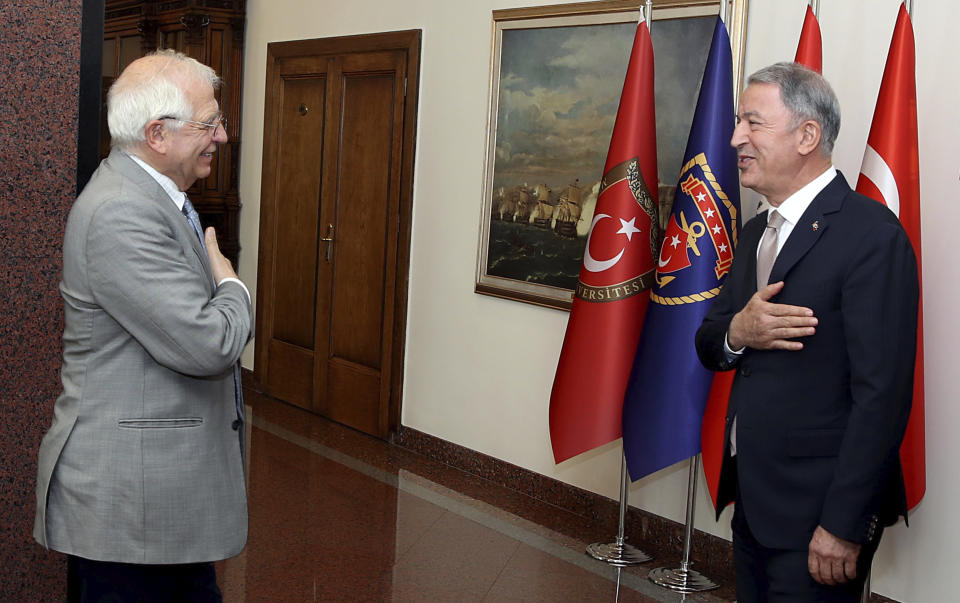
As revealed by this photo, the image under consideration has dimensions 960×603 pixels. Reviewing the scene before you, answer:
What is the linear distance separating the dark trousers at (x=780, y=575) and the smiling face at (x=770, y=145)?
76 cm

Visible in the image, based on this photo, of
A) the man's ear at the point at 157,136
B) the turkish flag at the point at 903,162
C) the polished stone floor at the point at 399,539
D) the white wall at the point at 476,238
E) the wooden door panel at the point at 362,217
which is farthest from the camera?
the wooden door panel at the point at 362,217

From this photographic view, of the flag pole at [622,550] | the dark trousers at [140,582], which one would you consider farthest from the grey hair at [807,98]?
the flag pole at [622,550]

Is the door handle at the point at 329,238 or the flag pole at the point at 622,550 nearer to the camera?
the flag pole at the point at 622,550

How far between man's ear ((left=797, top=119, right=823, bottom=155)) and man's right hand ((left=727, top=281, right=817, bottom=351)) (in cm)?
32

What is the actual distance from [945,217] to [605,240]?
47.8 inches

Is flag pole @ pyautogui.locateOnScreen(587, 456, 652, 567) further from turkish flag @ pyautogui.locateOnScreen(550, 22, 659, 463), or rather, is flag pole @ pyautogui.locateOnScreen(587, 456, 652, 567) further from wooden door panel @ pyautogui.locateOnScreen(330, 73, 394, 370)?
wooden door panel @ pyautogui.locateOnScreen(330, 73, 394, 370)

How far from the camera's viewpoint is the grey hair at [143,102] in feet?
6.21

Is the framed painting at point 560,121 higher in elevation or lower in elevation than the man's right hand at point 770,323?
higher

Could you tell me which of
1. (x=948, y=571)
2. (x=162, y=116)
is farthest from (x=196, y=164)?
(x=948, y=571)

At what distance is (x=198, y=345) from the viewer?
1807 mm

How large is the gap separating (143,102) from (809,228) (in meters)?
1.41

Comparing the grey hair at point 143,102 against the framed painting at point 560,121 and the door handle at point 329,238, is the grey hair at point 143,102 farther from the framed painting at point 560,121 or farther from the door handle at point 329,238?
the door handle at point 329,238

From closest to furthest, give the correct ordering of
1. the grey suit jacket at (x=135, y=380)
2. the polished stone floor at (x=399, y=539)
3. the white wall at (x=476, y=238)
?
the grey suit jacket at (x=135, y=380) < the white wall at (x=476, y=238) < the polished stone floor at (x=399, y=539)

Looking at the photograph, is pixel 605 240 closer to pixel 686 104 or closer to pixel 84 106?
pixel 686 104
